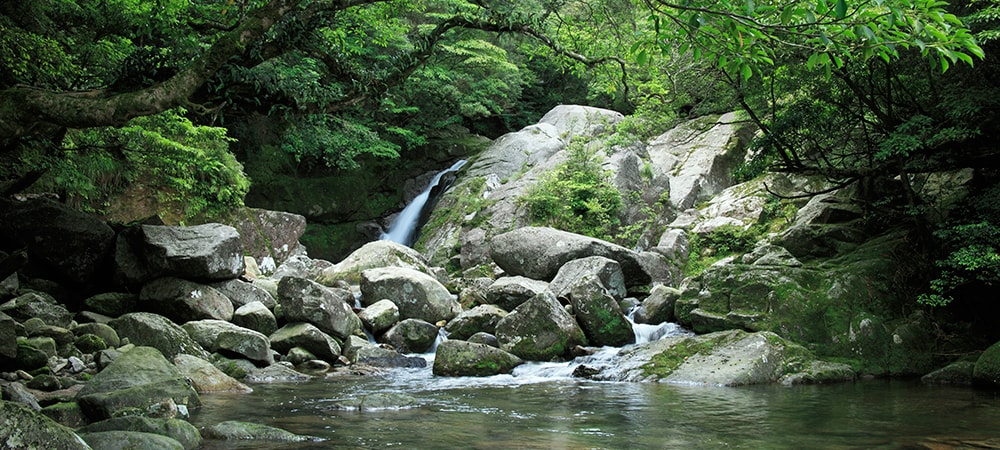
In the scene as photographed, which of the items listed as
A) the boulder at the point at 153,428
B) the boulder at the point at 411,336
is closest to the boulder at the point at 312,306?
the boulder at the point at 411,336

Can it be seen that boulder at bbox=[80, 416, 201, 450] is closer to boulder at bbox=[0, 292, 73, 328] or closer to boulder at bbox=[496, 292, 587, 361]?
boulder at bbox=[0, 292, 73, 328]

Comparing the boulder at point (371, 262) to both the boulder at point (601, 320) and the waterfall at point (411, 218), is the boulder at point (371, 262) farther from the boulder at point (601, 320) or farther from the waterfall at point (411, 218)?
the waterfall at point (411, 218)

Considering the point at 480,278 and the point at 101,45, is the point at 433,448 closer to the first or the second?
the point at 101,45

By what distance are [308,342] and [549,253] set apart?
667cm

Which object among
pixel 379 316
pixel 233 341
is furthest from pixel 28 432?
pixel 379 316

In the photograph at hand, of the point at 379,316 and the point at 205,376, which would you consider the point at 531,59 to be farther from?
the point at 205,376

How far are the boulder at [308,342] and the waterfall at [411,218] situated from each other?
11665 millimetres

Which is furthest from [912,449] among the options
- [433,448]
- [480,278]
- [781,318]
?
[480,278]

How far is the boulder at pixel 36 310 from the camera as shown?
9.47 metres

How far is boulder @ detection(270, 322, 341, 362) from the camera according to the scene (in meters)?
11.8

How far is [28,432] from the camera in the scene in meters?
4.02

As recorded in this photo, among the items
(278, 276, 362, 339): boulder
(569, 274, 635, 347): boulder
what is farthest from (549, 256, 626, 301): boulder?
(278, 276, 362, 339): boulder

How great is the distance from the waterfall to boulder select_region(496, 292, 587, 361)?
11952mm

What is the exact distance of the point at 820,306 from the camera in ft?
37.5
